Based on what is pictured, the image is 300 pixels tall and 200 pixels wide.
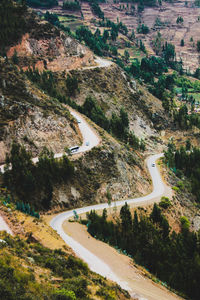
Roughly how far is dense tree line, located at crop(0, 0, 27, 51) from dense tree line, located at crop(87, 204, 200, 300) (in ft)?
254

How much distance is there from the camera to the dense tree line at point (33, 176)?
50.3 meters

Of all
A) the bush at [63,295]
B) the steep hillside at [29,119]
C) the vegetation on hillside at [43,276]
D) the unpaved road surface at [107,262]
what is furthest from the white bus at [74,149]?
the bush at [63,295]

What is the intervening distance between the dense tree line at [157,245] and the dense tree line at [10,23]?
77.4 metres

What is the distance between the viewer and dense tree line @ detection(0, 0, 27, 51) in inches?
4144

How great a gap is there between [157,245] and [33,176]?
78.0 ft

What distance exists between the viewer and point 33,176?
52.4 metres

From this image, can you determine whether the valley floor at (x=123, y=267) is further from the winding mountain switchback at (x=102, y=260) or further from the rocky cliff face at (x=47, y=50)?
the rocky cliff face at (x=47, y=50)

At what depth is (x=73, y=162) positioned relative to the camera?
201 feet

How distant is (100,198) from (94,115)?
4445 centimetres

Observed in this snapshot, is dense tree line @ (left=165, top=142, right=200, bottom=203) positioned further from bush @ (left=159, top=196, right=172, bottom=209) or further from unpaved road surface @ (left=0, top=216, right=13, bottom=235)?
unpaved road surface @ (left=0, top=216, right=13, bottom=235)

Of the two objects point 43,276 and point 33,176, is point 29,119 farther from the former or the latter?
point 43,276

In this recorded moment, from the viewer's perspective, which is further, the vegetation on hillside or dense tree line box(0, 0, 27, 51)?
dense tree line box(0, 0, 27, 51)

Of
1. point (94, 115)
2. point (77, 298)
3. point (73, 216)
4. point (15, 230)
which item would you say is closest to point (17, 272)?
point (77, 298)

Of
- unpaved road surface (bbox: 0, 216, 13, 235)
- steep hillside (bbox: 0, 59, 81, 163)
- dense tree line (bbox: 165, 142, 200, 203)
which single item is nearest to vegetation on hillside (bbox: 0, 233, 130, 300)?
unpaved road surface (bbox: 0, 216, 13, 235)
